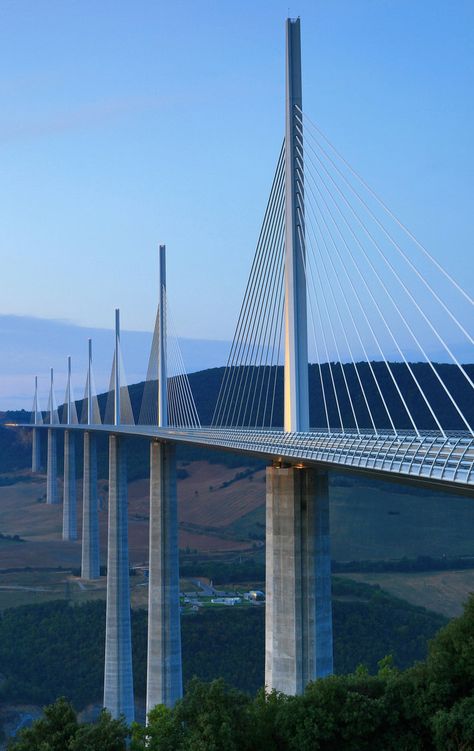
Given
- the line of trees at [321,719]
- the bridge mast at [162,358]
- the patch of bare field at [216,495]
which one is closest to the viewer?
the line of trees at [321,719]

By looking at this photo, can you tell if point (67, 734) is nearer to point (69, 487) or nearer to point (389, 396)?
point (69, 487)

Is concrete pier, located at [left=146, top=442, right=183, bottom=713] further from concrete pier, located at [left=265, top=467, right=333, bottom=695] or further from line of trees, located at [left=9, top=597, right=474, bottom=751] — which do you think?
line of trees, located at [left=9, top=597, right=474, bottom=751]

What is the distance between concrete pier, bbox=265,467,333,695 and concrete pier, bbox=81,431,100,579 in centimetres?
3376

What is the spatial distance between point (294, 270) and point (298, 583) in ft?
21.1

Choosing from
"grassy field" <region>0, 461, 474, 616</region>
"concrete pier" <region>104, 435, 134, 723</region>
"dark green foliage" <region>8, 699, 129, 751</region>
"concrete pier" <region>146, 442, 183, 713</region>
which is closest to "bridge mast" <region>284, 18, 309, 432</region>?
"dark green foliage" <region>8, 699, 129, 751</region>

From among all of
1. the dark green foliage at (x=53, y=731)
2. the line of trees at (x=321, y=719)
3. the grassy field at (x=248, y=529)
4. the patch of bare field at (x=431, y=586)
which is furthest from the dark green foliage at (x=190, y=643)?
the dark green foliage at (x=53, y=731)

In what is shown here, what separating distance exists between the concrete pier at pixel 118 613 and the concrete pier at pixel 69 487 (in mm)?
28287

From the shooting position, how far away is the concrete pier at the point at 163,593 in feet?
99.3

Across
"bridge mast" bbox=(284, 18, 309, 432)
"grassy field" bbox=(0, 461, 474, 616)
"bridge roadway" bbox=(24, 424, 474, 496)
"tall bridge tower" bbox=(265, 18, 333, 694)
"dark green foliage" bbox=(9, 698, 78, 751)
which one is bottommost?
"grassy field" bbox=(0, 461, 474, 616)

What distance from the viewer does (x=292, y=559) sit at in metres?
19.9

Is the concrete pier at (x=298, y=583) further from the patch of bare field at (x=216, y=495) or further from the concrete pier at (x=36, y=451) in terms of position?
the concrete pier at (x=36, y=451)

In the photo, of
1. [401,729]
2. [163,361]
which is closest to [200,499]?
[163,361]

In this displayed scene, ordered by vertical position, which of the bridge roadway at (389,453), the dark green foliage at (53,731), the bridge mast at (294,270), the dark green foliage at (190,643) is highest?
the bridge mast at (294,270)

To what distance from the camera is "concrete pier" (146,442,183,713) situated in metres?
30.3
